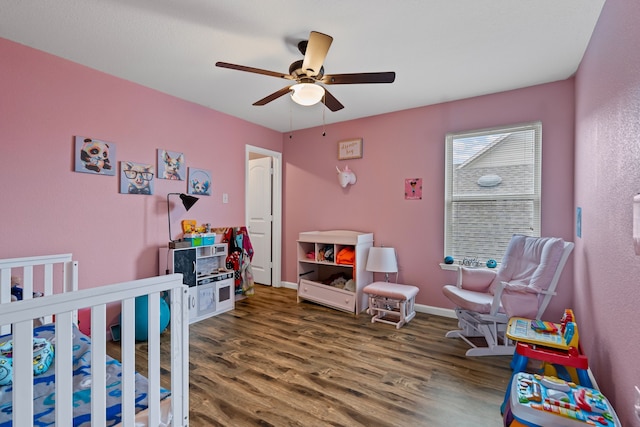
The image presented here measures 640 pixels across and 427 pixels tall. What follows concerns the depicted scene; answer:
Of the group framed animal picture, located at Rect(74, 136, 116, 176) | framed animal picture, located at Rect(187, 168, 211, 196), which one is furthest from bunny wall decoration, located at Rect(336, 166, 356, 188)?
framed animal picture, located at Rect(74, 136, 116, 176)

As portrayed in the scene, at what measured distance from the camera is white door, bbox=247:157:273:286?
181 inches

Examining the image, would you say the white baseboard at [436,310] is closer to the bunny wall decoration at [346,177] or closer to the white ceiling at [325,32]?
the bunny wall decoration at [346,177]

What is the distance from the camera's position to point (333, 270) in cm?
407

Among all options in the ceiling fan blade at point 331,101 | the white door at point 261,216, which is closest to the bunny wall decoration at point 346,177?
the white door at point 261,216

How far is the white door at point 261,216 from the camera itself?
460 centimetres

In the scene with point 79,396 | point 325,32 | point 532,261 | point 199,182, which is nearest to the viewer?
point 79,396

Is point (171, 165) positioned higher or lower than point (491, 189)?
higher

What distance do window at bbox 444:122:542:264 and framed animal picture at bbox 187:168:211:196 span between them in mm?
2692

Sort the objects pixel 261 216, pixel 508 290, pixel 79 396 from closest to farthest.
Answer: pixel 79 396
pixel 508 290
pixel 261 216

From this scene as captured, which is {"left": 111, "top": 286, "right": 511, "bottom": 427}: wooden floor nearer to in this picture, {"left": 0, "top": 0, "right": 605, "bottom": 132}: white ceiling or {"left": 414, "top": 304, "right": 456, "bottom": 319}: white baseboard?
{"left": 414, "top": 304, "right": 456, "bottom": 319}: white baseboard

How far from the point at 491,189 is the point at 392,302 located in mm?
1603

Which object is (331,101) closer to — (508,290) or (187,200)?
(187,200)

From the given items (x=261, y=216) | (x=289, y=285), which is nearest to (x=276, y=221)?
(x=261, y=216)

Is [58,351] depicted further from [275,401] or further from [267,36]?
[267,36]
